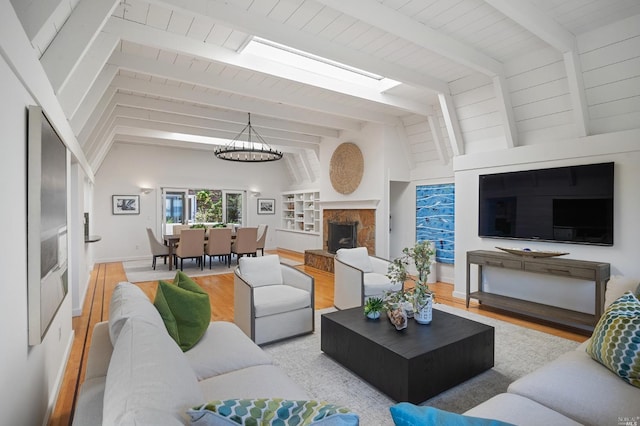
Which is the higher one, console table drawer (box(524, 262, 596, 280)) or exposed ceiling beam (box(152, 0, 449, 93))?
exposed ceiling beam (box(152, 0, 449, 93))

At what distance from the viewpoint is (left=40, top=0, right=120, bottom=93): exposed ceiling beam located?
2.16 metres

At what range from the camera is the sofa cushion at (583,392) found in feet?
4.83

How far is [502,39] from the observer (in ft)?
10.9

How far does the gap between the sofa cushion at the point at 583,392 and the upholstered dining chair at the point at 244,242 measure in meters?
6.49

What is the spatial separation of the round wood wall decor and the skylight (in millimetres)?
2225

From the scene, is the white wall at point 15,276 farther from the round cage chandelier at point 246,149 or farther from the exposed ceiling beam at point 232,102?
the round cage chandelier at point 246,149

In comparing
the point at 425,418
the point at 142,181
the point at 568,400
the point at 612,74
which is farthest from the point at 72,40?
the point at 142,181

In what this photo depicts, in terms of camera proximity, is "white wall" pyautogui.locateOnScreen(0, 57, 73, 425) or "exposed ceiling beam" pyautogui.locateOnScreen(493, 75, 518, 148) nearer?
"white wall" pyautogui.locateOnScreen(0, 57, 73, 425)

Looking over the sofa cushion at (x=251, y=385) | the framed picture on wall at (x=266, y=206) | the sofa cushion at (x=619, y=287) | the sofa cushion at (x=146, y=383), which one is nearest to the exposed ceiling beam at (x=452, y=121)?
the sofa cushion at (x=619, y=287)

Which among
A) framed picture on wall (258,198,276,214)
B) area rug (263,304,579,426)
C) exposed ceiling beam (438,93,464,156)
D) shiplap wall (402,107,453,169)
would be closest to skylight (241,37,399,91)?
exposed ceiling beam (438,93,464,156)

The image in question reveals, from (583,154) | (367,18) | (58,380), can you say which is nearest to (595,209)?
(583,154)

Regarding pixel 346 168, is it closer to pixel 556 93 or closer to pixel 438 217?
pixel 438 217

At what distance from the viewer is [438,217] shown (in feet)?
19.7

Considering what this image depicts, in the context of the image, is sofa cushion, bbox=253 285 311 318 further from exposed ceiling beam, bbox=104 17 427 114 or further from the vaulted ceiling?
exposed ceiling beam, bbox=104 17 427 114
